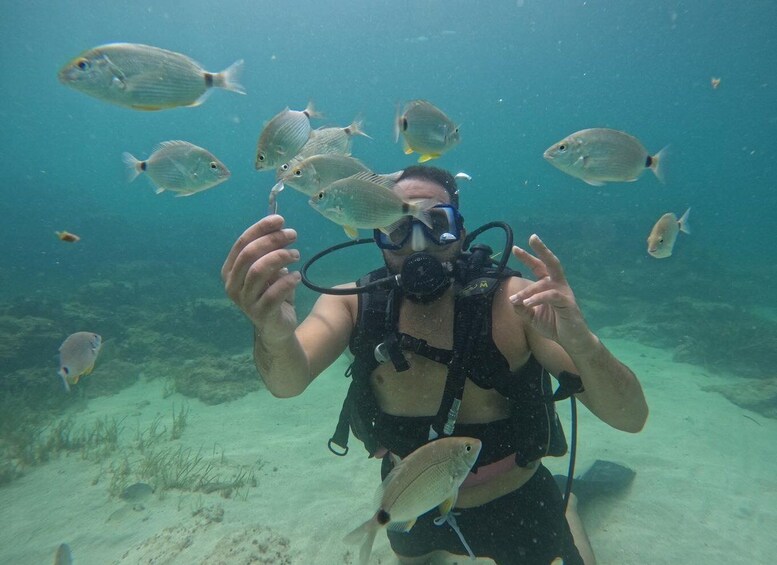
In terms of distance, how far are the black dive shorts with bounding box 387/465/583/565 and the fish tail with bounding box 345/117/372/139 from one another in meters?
3.20

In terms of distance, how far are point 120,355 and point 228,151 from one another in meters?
172

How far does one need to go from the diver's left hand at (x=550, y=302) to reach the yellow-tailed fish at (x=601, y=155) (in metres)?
1.37

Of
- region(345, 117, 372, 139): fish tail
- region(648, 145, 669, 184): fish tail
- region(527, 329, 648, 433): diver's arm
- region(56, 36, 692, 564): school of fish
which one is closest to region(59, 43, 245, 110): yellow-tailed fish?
region(56, 36, 692, 564): school of fish

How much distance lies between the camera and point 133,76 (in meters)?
1.97

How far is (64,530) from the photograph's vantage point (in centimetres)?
471

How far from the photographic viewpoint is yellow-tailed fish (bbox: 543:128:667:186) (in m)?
2.86

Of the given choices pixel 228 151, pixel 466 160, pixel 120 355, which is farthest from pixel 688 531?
pixel 228 151

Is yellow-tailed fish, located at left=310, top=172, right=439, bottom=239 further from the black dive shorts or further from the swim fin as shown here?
the swim fin

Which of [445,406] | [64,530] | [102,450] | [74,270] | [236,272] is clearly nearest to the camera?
[236,272]

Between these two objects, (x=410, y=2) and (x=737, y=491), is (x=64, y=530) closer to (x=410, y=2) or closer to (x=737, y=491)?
(x=737, y=491)

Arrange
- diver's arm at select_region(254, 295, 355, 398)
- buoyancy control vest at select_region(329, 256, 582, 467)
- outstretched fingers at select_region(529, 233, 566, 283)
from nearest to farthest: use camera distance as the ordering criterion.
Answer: outstretched fingers at select_region(529, 233, 566, 283)
diver's arm at select_region(254, 295, 355, 398)
buoyancy control vest at select_region(329, 256, 582, 467)

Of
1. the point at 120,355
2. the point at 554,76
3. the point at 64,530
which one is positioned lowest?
the point at 120,355

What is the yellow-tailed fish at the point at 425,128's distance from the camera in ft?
9.67

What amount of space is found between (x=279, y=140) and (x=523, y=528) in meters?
3.53
